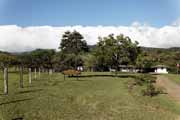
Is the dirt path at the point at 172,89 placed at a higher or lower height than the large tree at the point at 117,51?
lower

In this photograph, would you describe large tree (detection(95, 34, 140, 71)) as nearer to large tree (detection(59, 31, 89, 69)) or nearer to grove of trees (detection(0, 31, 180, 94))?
grove of trees (detection(0, 31, 180, 94))

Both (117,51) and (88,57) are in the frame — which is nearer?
(117,51)

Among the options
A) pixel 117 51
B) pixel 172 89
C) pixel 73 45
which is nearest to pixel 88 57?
pixel 73 45

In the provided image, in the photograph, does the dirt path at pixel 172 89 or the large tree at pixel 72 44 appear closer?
the dirt path at pixel 172 89

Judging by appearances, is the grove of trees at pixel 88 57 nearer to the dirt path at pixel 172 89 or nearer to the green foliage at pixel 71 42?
the green foliage at pixel 71 42

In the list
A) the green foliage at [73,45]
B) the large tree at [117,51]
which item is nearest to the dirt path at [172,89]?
the large tree at [117,51]

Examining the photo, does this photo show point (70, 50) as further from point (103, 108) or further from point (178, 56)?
point (103, 108)

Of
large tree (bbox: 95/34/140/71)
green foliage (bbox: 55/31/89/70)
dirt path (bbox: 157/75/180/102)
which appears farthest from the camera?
green foliage (bbox: 55/31/89/70)

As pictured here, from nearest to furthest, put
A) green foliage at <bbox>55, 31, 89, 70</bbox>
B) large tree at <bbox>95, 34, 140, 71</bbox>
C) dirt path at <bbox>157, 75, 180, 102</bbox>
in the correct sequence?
dirt path at <bbox>157, 75, 180, 102</bbox> < large tree at <bbox>95, 34, 140, 71</bbox> < green foliage at <bbox>55, 31, 89, 70</bbox>


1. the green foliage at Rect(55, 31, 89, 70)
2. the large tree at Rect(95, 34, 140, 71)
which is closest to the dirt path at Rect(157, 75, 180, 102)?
the large tree at Rect(95, 34, 140, 71)

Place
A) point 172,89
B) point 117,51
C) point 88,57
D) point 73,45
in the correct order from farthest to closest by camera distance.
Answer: point 73,45 → point 88,57 → point 117,51 → point 172,89

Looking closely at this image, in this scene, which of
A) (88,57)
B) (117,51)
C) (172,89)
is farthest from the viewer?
(88,57)

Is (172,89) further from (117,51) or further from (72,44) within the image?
(72,44)

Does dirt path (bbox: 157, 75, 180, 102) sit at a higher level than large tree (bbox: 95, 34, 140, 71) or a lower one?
lower
